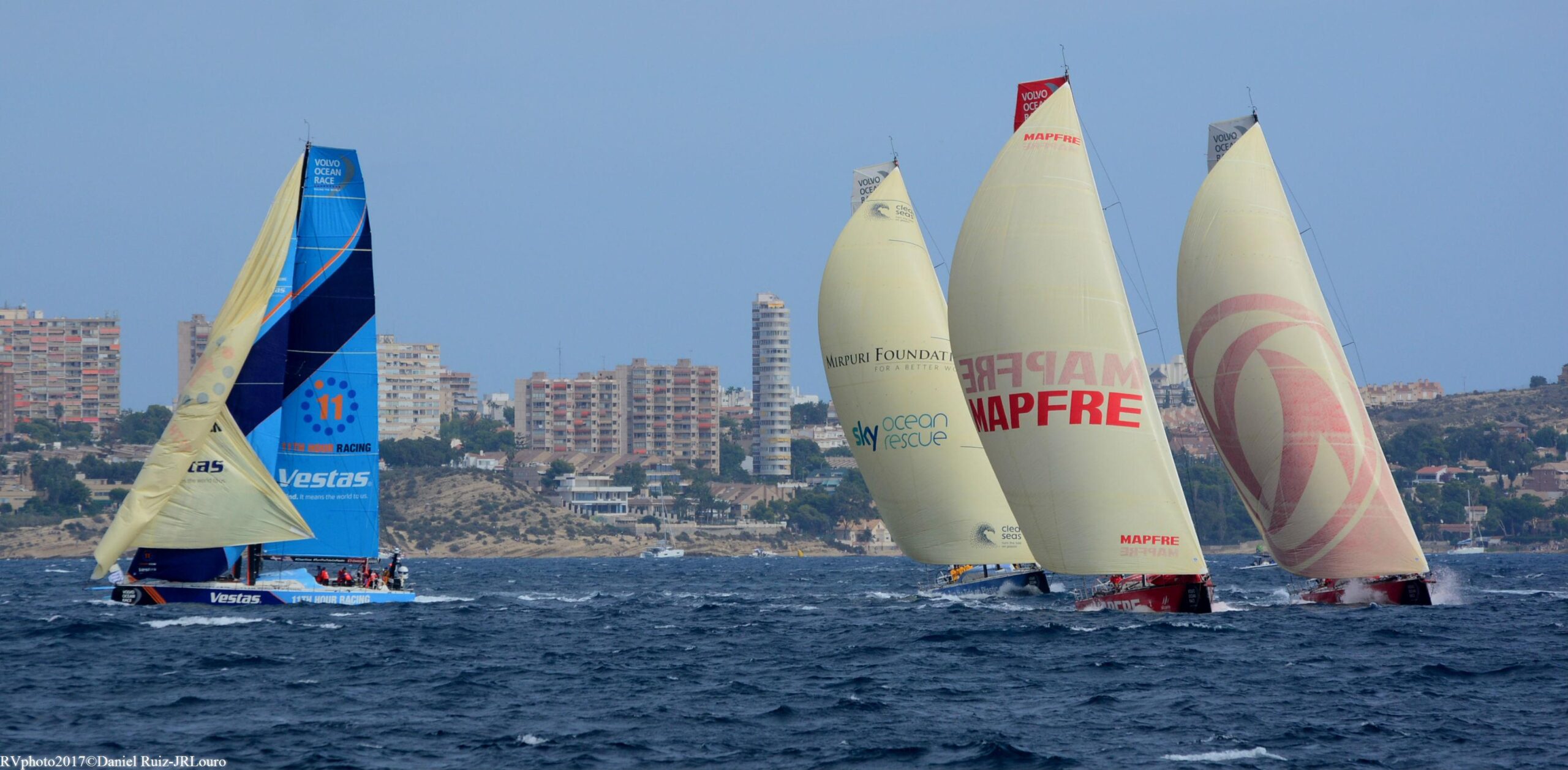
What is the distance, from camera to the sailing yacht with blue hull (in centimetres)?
3806

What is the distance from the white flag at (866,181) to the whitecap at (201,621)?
59.5 feet

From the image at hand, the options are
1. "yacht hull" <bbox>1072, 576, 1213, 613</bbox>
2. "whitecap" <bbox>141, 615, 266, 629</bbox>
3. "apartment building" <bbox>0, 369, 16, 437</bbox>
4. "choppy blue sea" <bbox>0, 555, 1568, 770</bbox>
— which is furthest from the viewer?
"apartment building" <bbox>0, 369, 16, 437</bbox>

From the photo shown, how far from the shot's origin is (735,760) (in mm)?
19484

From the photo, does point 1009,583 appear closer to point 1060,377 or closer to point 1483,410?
point 1060,377

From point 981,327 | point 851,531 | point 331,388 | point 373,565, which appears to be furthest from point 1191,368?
point 851,531

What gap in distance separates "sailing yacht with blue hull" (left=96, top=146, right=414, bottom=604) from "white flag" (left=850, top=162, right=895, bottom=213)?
41.4 ft

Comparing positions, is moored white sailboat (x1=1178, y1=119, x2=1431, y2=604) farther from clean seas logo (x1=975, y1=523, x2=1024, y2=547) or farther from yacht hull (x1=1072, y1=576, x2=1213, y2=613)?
clean seas logo (x1=975, y1=523, x2=1024, y2=547)

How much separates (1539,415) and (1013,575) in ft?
500

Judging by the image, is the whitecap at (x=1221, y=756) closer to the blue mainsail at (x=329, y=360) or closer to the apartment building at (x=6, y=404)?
the blue mainsail at (x=329, y=360)

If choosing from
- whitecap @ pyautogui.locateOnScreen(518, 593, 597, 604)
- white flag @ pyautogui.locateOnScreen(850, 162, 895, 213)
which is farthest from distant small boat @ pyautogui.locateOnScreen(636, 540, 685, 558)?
white flag @ pyautogui.locateOnScreen(850, 162, 895, 213)

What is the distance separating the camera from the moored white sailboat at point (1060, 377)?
A: 32.9 m

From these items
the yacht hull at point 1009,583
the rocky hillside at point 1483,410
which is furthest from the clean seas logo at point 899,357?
the rocky hillside at point 1483,410

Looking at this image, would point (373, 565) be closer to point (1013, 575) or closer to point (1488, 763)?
point (1013, 575)

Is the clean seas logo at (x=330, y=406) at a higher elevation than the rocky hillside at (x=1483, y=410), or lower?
lower
